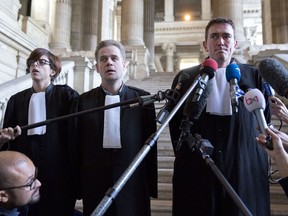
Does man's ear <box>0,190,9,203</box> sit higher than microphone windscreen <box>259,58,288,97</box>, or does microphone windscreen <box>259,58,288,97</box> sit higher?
microphone windscreen <box>259,58,288,97</box>

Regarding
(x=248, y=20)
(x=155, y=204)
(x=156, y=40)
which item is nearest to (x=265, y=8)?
(x=156, y=40)

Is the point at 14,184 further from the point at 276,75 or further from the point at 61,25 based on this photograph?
the point at 61,25

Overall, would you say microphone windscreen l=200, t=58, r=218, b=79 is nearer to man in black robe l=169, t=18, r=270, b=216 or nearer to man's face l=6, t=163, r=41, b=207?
man in black robe l=169, t=18, r=270, b=216

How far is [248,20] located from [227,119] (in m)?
37.2

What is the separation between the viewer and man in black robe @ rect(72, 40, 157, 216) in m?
2.39

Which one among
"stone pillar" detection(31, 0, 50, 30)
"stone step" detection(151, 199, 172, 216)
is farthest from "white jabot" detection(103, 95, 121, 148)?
"stone pillar" detection(31, 0, 50, 30)

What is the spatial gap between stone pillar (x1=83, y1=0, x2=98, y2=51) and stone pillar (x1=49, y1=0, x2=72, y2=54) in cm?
148

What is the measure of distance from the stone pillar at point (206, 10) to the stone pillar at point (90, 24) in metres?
15.3

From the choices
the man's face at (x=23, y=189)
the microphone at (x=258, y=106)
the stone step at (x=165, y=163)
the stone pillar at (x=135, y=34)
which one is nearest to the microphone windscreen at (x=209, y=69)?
the microphone at (x=258, y=106)

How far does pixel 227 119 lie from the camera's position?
7.84 feet

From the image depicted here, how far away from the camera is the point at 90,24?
63.7 ft

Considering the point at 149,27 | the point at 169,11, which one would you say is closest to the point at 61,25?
A: the point at 149,27

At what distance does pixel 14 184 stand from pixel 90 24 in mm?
18529

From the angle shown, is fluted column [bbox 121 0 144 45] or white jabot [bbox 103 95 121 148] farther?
fluted column [bbox 121 0 144 45]
